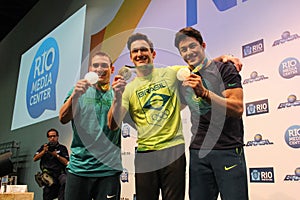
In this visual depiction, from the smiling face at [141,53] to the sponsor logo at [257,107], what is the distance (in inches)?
27.8

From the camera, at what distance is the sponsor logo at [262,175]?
179cm

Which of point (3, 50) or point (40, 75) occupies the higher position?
point (3, 50)

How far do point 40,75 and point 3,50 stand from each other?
280 centimetres

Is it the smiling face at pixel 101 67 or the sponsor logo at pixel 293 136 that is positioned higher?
the smiling face at pixel 101 67

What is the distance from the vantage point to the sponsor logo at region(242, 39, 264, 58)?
194 cm

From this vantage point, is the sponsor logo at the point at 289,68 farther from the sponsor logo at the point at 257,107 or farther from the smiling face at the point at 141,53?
the smiling face at the point at 141,53

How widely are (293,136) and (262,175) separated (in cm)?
27

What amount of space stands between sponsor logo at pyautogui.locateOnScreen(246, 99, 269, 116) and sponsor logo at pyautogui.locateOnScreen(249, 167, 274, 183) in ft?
1.00

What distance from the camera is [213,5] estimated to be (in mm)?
2291

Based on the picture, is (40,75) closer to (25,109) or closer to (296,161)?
(25,109)

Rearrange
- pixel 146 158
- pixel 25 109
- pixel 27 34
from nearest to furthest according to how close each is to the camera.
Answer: pixel 146 158 < pixel 25 109 < pixel 27 34

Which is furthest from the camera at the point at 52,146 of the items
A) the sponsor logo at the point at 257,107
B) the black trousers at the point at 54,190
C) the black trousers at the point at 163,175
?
the black trousers at the point at 163,175

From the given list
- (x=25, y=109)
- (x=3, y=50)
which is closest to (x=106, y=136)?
(x=25, y=109)

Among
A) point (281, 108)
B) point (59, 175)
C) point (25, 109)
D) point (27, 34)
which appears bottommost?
point (59, 175)
